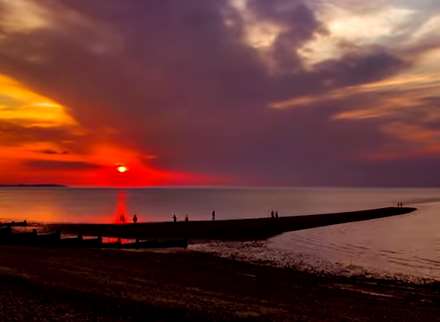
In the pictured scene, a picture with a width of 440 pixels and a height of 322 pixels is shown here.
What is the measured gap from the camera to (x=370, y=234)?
6412 cm

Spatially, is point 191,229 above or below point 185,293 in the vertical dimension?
above

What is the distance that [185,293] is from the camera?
20391 millimetres

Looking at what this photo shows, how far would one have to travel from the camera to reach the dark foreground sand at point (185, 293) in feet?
53.2

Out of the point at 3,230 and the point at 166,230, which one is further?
the point at 166,230

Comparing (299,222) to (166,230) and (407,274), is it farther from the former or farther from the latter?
(407,274)

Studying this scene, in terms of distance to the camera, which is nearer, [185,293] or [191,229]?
[185,293]

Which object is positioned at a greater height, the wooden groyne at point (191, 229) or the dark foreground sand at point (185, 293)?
the wooden groyne at point (191, 229)

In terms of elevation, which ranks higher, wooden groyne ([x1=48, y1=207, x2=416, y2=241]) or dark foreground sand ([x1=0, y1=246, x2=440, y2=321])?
wooden groyne ([x1=48, y1=207, x2=416, y2=241])

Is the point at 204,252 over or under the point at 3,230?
under

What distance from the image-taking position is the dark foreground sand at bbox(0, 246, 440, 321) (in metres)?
16.2

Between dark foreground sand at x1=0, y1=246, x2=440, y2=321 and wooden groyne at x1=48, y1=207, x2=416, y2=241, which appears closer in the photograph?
dark foreground sand at x1=0, y1=246, x2=440, y2=321

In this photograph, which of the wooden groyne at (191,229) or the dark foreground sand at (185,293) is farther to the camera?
the wooden groyne at (191,229)

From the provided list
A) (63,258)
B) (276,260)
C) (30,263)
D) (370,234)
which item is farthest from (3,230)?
(370,234)

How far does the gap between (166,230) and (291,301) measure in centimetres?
3942
